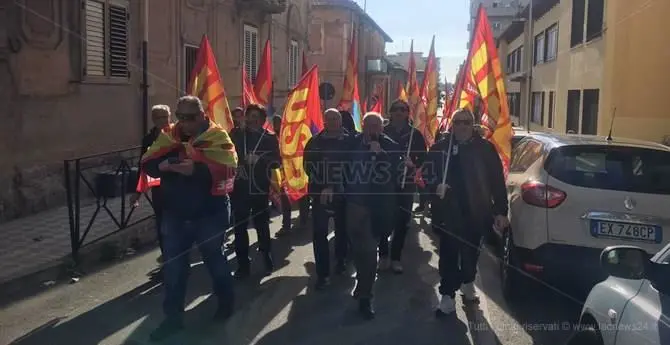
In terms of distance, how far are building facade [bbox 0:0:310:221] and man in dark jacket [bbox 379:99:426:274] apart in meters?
5.12

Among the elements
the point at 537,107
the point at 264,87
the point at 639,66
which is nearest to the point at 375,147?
the point at 264,87

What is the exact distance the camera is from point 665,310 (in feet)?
8.73

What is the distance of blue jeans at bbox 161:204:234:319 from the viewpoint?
16.4 ft

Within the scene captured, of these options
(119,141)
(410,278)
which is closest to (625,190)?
(410,278)

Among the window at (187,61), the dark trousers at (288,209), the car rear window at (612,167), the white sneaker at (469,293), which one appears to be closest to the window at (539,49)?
the window at (187,61)

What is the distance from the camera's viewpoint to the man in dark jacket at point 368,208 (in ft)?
18.2

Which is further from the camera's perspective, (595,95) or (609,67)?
(595,95)

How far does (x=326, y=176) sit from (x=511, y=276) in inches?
72.4

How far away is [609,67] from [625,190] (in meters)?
12.7

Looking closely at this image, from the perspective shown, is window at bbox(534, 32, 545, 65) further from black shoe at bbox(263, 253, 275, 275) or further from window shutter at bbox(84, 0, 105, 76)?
black shoe at bbox(263, 253, 275, 275)

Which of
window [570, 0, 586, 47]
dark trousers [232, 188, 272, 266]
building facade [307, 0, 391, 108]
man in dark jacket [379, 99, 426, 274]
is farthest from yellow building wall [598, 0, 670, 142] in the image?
building facade [307, 0, 391, 108]

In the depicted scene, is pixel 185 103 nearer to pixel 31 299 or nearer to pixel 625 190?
pixel 31 299

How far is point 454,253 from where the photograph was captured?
5559 millimetres

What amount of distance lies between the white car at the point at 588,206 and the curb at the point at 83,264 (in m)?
4.30
